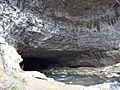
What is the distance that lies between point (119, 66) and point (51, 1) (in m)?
3.06

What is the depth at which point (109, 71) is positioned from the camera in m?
8.49

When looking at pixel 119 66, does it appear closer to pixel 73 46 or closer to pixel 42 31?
pixel 73 46

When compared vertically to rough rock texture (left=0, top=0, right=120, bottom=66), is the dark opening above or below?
below

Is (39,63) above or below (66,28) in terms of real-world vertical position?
below

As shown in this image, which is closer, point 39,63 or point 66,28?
point 66,28

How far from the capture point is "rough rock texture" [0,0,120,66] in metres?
6.89

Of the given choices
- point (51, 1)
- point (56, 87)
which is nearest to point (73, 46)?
point (51, 1)

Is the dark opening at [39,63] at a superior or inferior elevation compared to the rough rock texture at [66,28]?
inferior

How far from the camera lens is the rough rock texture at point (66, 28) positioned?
689 cm

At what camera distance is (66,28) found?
810 cm

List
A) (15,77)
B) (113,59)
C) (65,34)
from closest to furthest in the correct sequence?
(15,77) → (65,34) → (113,59)

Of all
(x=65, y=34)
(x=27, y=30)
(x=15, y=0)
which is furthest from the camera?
(x=65, y=34)

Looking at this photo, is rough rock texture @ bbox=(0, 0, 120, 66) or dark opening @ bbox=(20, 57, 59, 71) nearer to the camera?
rough rock texture @ bbox=(0, 0, 120, 66)

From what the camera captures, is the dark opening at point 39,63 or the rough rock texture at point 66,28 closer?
the rough rock texture at point 66,28
